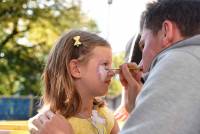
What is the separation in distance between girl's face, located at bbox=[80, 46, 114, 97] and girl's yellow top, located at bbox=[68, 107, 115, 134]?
4.7 inches

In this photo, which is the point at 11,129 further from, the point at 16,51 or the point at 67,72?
the point at 16,51

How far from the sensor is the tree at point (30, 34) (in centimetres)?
2059

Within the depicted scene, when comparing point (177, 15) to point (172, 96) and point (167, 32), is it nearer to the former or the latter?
point (167, 32)

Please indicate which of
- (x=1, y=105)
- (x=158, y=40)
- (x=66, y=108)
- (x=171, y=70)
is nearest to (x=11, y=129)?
(x=66, y=108)

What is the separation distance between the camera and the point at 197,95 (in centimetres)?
114

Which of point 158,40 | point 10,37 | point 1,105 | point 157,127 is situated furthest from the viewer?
point 10,37

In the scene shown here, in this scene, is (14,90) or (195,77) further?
(14,90)

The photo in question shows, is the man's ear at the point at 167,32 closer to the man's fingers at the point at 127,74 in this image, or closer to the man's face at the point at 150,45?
the man's face at the point at 150,45

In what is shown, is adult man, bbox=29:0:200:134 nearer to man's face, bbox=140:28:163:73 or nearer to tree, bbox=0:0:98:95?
man's face, bbox=140:28:163:73

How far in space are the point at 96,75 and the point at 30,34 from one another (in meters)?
19.5

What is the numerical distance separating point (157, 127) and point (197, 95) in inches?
5.0

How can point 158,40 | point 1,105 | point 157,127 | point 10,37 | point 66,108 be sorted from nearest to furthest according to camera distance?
point 157,127 → point 158,40 → point 66,108 → point 1,105 → point 10,37

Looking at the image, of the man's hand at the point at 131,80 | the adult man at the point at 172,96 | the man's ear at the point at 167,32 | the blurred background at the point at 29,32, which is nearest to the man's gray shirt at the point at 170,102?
the adult man at the point at 172,96

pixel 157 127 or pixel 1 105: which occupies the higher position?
pixel 157 127
